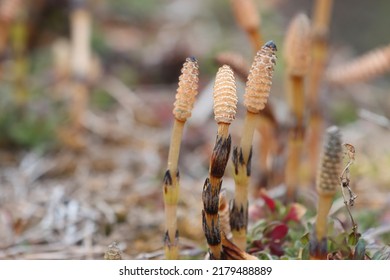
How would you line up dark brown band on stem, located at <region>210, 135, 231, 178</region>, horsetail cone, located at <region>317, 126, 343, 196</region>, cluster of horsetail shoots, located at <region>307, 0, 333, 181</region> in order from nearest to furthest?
horsetail cone, located at <region>317, 126, 343, 196</region>
dark brown band on stem, located at <region>210, 135, 231, 178</region>
cluster of horsetail shoots, located at <region>307, 0, 333, 181</region>

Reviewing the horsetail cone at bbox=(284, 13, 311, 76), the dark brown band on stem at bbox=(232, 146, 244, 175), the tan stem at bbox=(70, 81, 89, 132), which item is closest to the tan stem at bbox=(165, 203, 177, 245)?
the dark brown band on stem at bbox=(232, 146, 244, 175)

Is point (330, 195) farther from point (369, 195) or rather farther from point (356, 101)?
point (356, 101)

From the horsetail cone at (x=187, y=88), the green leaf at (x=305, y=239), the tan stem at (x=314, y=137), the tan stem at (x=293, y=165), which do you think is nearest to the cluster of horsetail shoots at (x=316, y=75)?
the tan stem at (x=314, y=137)

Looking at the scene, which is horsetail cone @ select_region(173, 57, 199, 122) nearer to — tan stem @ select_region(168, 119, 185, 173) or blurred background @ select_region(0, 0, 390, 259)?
tan stem @ select_region(168, 119, 185, 173)

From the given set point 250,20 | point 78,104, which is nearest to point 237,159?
point 250,20

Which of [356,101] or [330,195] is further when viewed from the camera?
[356,101]

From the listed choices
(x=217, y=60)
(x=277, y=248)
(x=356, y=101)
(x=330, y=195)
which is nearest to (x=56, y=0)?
(x=356, y=101)
